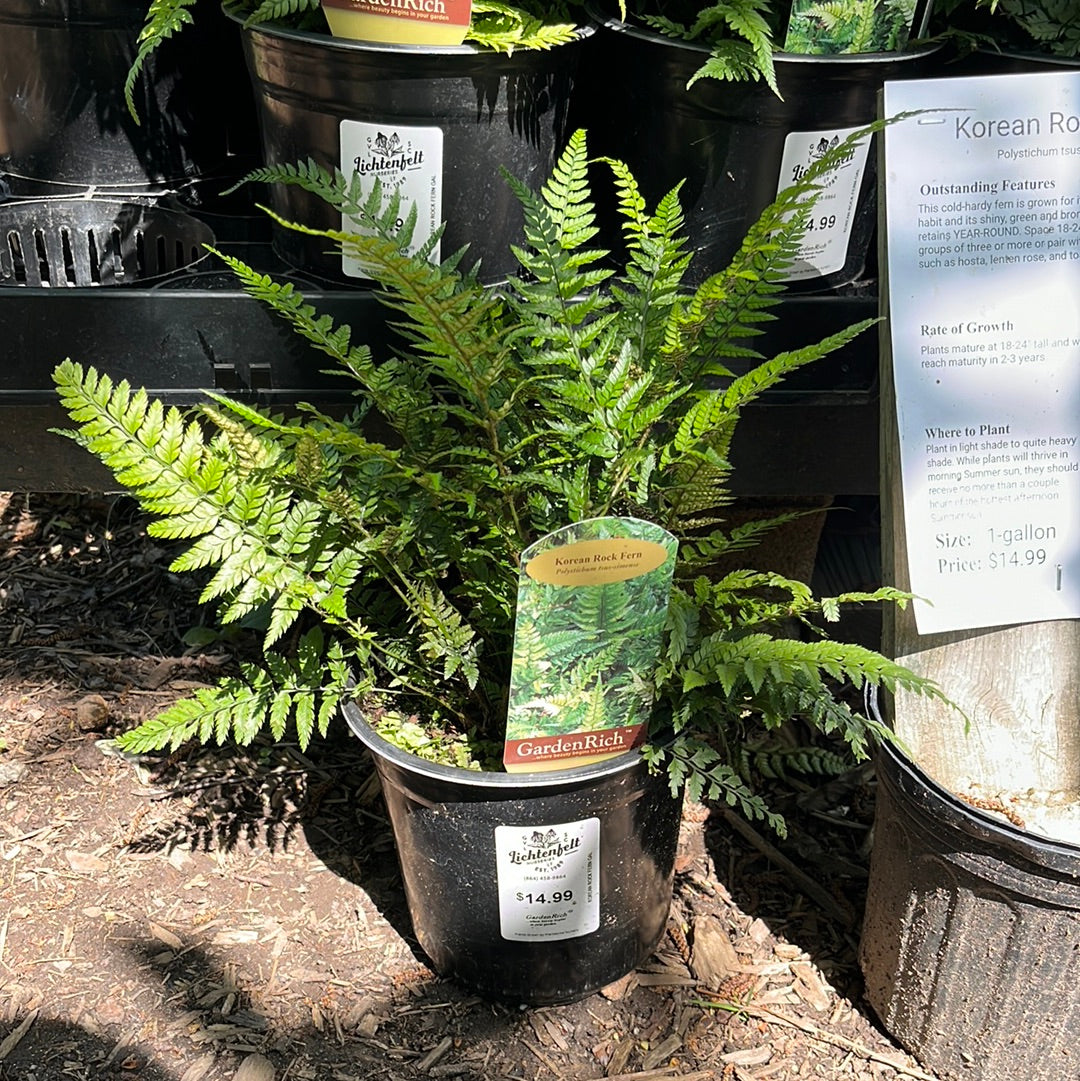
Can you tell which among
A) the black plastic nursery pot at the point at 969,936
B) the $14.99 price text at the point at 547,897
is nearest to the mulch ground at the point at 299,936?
the black plastic nursery pot at the point at 969,936

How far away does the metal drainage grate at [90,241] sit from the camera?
79.3 inches

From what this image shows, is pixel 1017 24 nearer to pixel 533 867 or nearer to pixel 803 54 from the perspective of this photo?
pixel 803 54

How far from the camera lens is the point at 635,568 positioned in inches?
56.6

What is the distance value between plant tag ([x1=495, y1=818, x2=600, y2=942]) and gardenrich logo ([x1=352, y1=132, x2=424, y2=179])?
0.89 m

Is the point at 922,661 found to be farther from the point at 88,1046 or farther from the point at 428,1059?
the point at 88,1046

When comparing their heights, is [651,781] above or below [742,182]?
below

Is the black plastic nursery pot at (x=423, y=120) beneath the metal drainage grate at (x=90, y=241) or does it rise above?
above

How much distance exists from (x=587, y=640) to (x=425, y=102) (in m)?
0.74

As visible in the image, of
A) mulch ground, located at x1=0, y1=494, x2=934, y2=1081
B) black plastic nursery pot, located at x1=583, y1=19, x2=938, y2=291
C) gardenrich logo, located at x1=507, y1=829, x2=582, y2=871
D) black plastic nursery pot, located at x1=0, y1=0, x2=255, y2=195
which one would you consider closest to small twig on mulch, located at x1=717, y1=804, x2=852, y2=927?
mulch ground, located at x1=0, y1=494, x2=934, y2=1081

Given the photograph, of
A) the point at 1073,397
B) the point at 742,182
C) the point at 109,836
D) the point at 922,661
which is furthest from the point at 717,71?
the point at 109,836

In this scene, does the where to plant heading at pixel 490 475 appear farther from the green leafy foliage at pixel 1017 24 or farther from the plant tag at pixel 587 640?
the green leafy foliage at pixel 1017 24

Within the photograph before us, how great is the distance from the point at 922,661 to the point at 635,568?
510mm

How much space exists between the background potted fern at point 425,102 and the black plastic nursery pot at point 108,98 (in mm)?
342

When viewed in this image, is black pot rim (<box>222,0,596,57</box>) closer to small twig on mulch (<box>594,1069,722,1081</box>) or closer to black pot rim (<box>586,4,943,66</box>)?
black pot rim (<box>586,4,943,66</box>)
